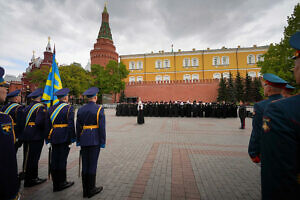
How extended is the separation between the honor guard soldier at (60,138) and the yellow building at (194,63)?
39.9 m

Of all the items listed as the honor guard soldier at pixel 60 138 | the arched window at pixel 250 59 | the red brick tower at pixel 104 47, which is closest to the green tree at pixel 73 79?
the red brick tower at pixel 104 47

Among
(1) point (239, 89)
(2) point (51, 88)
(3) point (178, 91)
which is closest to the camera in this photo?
(2) point (51, 88)

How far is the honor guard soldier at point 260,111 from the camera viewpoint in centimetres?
207

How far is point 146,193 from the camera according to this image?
2729mm

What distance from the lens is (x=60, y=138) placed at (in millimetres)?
2871

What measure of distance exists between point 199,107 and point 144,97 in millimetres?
20294

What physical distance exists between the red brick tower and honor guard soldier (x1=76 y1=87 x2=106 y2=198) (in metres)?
41.1

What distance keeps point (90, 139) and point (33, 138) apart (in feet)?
4.77

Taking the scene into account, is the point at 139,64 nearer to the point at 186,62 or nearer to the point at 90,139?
the point at 186,62

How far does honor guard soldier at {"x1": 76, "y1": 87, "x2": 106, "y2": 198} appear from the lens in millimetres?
2678

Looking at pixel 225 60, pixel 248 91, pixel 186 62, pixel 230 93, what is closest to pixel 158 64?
pixel 186 62

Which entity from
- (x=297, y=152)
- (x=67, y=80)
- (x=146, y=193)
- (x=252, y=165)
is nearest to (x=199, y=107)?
(x=252, y=165)

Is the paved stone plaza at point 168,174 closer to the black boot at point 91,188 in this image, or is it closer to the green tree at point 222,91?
the black boot at point 91,188

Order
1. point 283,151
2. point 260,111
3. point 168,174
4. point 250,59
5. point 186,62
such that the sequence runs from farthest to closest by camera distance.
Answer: point 186,62 < point 250,59 < point 168,174 < point 260,111 < point 283,151
